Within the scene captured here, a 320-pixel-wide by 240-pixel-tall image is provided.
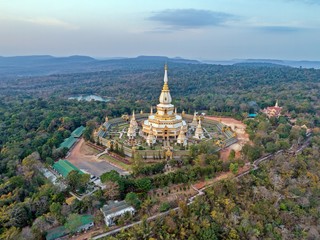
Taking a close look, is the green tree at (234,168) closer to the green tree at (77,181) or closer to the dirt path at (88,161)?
the dirt path at (88,161)

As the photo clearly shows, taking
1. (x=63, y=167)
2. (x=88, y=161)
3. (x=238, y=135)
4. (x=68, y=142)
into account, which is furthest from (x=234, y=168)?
(x=68, y=142)

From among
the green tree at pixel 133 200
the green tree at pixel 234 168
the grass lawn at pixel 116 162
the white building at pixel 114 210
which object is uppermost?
the green tree at pixel 234 168

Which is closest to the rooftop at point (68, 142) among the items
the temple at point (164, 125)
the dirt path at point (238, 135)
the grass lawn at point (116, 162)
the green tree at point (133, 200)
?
the grass lawn at point (116, 162)

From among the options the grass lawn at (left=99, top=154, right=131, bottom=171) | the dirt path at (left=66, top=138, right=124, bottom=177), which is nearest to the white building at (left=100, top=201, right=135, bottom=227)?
the dirt path at (left=66, top=138, right=124, bottom=177)

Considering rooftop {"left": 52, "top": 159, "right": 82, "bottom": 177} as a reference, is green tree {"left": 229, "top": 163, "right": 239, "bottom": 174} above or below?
above

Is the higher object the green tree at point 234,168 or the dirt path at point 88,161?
the green tree at point 234,168

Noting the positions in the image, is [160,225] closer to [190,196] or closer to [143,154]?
[190,196]

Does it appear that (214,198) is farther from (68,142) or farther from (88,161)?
(68,142)

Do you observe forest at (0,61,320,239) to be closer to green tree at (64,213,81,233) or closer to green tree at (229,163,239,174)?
green tree at (229,163,239,174)
